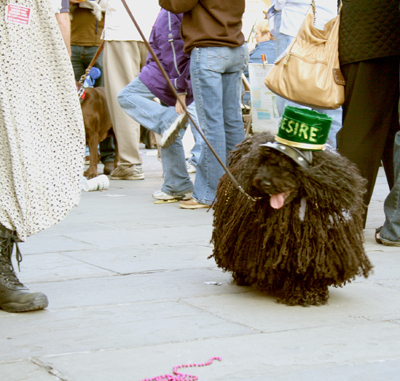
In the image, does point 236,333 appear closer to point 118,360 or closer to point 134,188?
point 118,360

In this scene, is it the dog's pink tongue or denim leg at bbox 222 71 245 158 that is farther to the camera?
denim leg at bbox 222 71 245 158

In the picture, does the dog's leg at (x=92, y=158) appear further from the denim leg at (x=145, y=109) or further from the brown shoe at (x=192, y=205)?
the brown shoe at (x=192, y=205)

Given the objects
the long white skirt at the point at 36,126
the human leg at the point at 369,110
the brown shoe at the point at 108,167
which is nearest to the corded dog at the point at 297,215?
the long white skirt at the point at 36,126

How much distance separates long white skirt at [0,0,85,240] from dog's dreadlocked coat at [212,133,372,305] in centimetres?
77

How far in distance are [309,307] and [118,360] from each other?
3.36 feet

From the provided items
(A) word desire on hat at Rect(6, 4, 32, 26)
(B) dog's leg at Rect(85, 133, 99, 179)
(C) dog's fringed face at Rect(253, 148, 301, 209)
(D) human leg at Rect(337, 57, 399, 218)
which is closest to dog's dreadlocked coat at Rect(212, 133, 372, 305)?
(C) dog's fringed face at Rect(253, 148, 301, 209)

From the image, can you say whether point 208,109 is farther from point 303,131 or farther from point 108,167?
point 108,167

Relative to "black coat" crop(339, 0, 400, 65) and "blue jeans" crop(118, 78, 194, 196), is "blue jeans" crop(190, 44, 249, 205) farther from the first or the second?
"black coat" crop(339, 0, 400, 65)

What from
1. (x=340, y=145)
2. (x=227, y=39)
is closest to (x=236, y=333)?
(x=340, y=145)

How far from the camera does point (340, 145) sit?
4566mm

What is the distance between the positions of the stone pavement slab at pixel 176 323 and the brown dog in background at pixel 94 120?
9.77ft

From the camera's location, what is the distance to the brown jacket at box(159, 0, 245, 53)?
524 cm

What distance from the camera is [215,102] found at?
552 cm

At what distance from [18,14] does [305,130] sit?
4.25 ft
